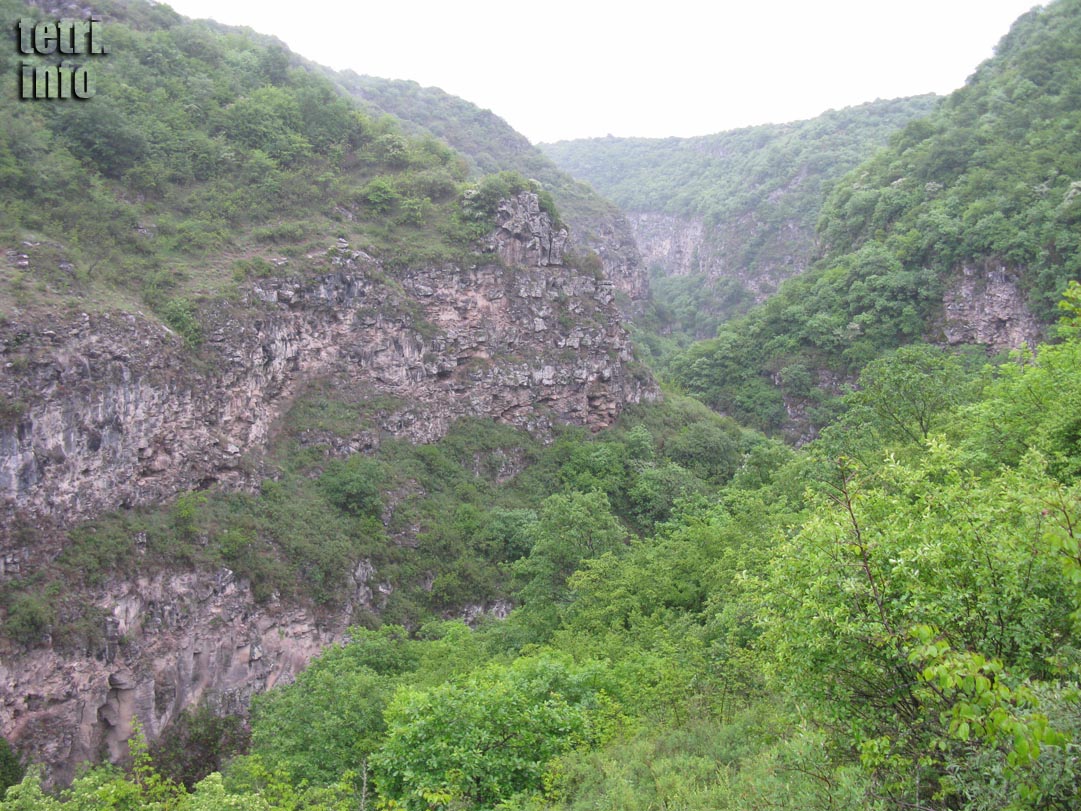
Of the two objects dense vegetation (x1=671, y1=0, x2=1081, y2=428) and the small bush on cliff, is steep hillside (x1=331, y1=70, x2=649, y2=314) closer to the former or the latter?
dense vegetation (x1=671, y1=0, x2=1081, y2=428)

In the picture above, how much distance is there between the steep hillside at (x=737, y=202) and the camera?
92.6 meters

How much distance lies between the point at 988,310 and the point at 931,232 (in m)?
7.12

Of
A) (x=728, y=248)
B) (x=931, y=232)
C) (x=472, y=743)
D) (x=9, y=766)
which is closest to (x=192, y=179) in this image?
(x=9, y=766)

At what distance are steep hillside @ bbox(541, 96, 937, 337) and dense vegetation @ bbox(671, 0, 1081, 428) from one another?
21392 millimetres

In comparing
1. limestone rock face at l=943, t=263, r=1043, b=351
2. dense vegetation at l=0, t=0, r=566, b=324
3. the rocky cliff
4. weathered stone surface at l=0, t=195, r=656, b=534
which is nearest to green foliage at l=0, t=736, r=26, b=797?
weathered stone surface at l=0, t=195, r=656, b=534

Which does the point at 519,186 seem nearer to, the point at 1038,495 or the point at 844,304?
the point at 844,304

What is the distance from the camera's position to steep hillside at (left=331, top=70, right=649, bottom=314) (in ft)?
286

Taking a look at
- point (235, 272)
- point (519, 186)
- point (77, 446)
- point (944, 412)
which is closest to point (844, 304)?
point (519, 186)

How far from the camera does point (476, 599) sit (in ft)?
109

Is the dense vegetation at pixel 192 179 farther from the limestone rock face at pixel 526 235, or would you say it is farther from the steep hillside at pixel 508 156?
the steep hillside at pixel 508 156

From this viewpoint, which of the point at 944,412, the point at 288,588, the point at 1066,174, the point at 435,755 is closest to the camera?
the point at 435,755

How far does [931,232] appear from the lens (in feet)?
164

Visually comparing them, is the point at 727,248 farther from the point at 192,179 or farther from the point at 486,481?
the point at 192,179

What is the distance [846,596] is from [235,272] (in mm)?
33381
